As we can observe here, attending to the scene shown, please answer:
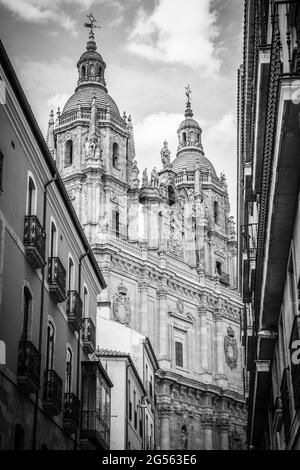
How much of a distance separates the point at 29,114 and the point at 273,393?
1164 cm

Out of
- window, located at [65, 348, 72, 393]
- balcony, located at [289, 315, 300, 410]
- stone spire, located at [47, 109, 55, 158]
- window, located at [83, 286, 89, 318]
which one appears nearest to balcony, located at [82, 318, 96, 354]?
window, located at [83, 286, 89, 318]

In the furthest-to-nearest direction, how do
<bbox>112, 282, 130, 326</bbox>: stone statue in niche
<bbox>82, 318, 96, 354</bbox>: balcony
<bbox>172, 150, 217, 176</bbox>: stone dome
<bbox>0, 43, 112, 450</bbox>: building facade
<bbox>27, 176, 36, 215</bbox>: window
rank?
<bbox>172, 150, 217, 176</bbox>: stone dome, <bbox>112, 282, 130, 326</bbox>: stone statue in niche, <bbox>82, 318, 96, 354</bbox>: balcony, <bbox>27, 176, 36, 215</bbox>: window, <bbox>0, 43, 112, 450</bbox>: building facade

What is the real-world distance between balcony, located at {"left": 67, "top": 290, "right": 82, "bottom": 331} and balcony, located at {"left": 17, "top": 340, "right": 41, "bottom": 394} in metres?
5.06

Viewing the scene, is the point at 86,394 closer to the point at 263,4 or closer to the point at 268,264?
the point at 268,264

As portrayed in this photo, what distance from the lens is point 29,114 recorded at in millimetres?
19141

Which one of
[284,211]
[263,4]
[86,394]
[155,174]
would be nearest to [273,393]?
[86,394]

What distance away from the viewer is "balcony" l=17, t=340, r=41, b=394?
57.6 ft

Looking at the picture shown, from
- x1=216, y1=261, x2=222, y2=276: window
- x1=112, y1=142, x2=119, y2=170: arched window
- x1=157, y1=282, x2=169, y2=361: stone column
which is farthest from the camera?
x1=216, y1=261, x2=222, y2=276: window

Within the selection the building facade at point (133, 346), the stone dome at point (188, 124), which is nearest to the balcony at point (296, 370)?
the building facade at point (133, 346)

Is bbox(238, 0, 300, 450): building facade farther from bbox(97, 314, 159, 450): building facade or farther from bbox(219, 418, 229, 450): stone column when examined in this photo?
bbox(219, 418, 229, 450): stone column

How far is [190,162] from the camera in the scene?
2899 inches

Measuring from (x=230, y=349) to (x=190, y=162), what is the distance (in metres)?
19.9

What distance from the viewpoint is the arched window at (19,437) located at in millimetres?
17766

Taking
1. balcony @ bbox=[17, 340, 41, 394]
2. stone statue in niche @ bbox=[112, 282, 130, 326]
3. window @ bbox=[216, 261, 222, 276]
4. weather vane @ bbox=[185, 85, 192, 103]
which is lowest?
balcony @ bbox=[17, 340, 41, 394]
